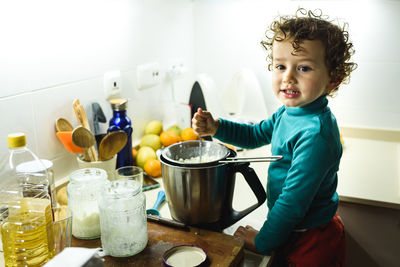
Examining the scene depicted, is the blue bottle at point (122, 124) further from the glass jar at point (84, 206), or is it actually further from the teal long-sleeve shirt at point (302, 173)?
the teal long-sleeve shirt at point (302, 173)

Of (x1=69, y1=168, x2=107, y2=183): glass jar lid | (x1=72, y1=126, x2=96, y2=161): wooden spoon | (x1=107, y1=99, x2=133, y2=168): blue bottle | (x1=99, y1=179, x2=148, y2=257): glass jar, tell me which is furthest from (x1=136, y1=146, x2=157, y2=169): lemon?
(x1=99, y1=179, x2=148, y2=257): glass jar

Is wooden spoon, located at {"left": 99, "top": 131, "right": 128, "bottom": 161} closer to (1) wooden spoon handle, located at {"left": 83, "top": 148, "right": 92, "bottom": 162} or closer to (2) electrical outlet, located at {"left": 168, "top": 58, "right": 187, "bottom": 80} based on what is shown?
Answer: (1) wooden spoon handle, located at {"left": 83, "top": 148, "right": 92, "bottom": 162}

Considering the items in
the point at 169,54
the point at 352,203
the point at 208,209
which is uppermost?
the point at 169,54

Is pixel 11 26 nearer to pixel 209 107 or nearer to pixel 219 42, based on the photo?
pixel 209 107

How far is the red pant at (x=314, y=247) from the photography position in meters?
0.94

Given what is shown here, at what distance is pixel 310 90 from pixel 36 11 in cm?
76

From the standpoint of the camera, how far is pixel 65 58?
46.6 inches

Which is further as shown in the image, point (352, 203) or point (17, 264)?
point (352, 203)

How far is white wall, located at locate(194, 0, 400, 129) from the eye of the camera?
156 centimetres

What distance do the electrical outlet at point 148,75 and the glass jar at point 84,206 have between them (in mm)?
694

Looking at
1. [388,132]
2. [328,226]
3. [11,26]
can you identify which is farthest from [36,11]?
[388,132]

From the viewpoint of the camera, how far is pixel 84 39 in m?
1.25

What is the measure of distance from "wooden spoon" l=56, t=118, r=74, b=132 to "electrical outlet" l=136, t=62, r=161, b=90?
42cm

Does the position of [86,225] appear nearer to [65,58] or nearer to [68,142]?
[68,142]
